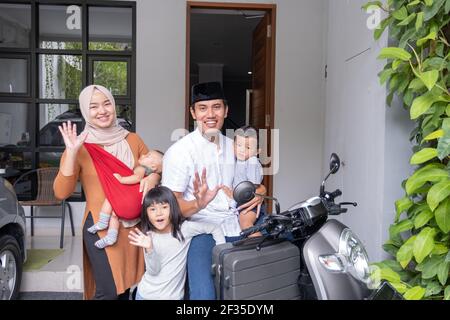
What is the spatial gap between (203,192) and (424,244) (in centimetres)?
99

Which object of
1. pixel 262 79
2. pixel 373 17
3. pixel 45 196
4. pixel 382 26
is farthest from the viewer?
pixel 262 79

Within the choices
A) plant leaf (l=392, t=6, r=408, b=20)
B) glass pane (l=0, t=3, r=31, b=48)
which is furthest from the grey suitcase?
glass pane (l=0, t=3, r=31, b=48)

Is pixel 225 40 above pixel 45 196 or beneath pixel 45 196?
above

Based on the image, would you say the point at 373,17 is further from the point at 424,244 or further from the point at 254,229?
the point at 254,229

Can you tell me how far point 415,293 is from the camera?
1689mm

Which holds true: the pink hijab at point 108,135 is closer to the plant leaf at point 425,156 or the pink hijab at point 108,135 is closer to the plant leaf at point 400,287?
the plant leaf at point 425,156

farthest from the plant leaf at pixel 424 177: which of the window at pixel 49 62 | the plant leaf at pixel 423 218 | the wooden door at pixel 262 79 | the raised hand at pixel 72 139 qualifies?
the window at pixel 49 62

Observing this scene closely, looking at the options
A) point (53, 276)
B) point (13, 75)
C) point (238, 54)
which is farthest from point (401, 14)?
point (238, 54)

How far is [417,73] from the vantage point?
1732 millimetres

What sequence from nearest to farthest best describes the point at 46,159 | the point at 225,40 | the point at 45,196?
1. the point at 45,196
2. the point at 46,159
3. the point at 225,40

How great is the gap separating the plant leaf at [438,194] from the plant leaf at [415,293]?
395 mm

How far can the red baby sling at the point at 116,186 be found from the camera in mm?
1380

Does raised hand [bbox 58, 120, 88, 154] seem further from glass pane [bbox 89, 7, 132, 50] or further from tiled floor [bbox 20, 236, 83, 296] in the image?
glass pane [bbox 89, 7, 132, 50]
